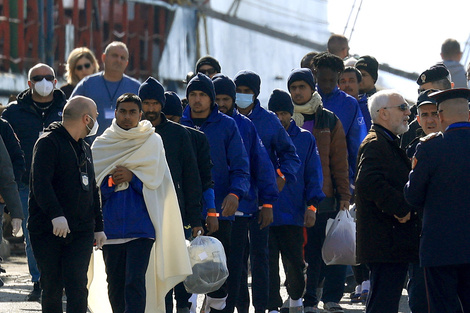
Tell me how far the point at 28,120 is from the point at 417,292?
4.52m

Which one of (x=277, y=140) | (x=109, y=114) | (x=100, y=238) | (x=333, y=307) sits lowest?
(x=333, y=307)

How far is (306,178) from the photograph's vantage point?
1067 cm

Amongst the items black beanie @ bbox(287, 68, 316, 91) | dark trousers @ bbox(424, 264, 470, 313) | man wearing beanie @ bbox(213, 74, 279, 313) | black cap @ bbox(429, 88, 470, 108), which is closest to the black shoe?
man wearing beanie @ bbox(213, 74, 279, 313)

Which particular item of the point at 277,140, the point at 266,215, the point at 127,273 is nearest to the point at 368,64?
the point at 277,140

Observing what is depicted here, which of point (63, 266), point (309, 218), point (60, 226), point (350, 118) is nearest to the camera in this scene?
point (60, 226)

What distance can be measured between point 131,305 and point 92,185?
0.86m

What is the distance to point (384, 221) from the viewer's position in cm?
822

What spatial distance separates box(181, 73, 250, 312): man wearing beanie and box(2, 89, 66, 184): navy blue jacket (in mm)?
2514

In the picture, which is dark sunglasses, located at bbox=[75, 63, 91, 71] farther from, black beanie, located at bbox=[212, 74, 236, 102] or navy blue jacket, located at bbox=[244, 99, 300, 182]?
black beanie, located at bbox=[212, 74, 236, 102]

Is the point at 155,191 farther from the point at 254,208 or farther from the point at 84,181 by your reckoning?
the point at 254,208

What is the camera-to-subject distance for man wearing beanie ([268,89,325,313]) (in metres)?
10.4

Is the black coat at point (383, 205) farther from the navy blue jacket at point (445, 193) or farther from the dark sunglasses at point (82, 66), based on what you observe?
the dark sunglasses at point (82, 66)

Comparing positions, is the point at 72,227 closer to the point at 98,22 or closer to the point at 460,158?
the point at 460,158

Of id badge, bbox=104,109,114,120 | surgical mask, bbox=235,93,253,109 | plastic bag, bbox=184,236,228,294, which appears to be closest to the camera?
plastic bag, bbox=184,236,228,294
